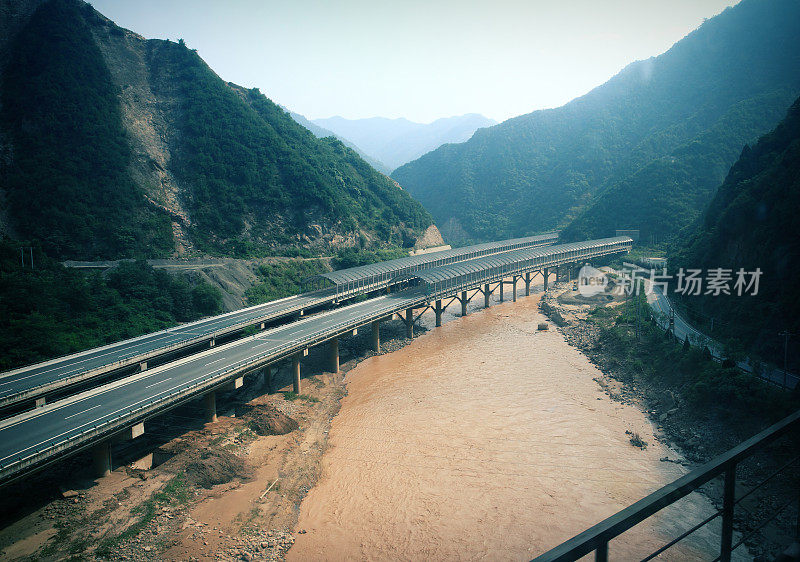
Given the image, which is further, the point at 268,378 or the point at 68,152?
the point at 68,152

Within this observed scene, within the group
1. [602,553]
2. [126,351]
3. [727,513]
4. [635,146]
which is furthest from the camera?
[635,146]

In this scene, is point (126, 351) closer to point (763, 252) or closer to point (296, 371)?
point (296, 371)

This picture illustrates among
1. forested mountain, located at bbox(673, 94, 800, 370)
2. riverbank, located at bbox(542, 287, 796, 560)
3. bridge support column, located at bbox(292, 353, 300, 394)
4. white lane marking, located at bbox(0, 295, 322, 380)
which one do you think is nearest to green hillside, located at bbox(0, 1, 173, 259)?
white lane marking, located at bbox(0, 295, 322, 380)

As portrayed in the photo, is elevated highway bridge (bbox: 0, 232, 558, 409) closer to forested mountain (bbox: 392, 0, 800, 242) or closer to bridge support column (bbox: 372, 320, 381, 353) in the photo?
bridge support column (bbox: 372, 320, 381, 353)

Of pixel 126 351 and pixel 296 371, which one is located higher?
pixel 126 351

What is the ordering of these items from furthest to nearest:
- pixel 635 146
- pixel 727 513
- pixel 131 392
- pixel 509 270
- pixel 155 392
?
pixel 635 146 < pixel 509 270 < pixel 131 392 < pixel 155 392 < pixel 727 513

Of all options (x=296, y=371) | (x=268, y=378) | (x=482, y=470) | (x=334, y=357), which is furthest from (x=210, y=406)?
(x=482, y=470)

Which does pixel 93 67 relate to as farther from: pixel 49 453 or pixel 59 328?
pixel 49 453
